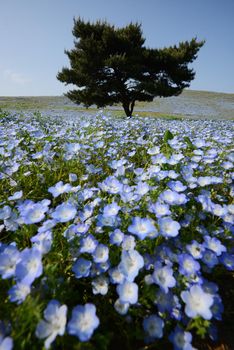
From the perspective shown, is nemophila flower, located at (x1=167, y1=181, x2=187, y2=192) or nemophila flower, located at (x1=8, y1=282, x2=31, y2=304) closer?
nemophila flower, located at (x1=8, y1=282, x2=31, y2=304)

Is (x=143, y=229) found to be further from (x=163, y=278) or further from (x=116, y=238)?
(x=163, y=278)

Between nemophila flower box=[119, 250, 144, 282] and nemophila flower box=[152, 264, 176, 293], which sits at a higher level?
nemophila flower box=[119, 250, 144, 282]

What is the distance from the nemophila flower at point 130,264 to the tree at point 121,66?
13653 mm

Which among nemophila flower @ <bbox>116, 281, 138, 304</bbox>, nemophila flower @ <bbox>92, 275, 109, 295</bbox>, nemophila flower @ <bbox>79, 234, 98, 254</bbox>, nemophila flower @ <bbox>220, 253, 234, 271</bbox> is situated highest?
nemophila flower @ <bbox>79, 234, 98, 254</bbox>

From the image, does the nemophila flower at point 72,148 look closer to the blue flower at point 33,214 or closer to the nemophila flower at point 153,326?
the blue flower at point 33,214

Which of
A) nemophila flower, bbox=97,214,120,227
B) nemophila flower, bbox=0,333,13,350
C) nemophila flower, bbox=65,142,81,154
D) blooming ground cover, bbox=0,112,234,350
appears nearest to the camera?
nemophila flower, bbox=0,333,13,350

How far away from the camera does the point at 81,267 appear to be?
1274 mm

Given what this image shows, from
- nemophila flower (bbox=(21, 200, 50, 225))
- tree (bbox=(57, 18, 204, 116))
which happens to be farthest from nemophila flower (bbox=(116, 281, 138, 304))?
tree (bbox=(57, 18, 204, 116))

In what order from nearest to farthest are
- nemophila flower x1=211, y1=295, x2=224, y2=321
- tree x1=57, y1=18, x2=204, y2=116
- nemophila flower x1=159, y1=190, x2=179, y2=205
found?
nemophila flower x1=211, y1=295, x2=224, y2=321 → nemophila flower x1=159, y1=190, x2=179, y2=205 → tree x1=57, y1=18, x2=204, y2=116

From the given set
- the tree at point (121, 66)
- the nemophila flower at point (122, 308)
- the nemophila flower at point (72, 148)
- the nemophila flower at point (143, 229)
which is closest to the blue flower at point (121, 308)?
the nemophila flower at point (122, 308)

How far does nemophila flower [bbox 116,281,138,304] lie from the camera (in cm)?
109

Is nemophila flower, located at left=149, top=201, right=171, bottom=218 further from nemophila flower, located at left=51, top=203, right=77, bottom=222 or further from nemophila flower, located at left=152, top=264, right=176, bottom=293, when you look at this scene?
nemophila flower, located at left=51, top=203, right=77, bottom=222

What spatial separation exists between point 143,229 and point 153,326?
44 centimetres

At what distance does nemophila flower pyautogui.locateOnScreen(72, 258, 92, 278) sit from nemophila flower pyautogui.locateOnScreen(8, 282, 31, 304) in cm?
28
